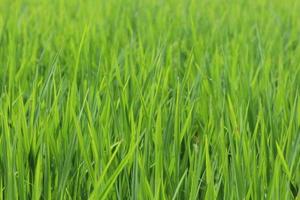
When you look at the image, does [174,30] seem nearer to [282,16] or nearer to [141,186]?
[282,16]

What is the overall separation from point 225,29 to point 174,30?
0.20 metres

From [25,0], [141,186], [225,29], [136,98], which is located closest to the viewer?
[141,186]

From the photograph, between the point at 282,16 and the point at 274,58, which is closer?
the point at 274,58

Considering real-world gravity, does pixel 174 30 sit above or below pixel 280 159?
below

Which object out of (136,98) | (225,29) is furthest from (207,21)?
(136,98)

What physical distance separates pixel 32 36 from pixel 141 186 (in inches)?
56.1

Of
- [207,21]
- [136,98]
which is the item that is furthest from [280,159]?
[207,21]

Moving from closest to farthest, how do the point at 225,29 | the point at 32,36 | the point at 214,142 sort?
the point at 214,142 < the point at 32,36 < the point at 225,29

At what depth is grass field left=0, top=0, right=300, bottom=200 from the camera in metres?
0.99

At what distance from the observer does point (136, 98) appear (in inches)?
54.6

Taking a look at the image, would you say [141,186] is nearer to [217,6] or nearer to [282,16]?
[282,16]

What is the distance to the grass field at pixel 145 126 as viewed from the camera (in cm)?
99

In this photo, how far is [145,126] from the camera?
1240 millimetres

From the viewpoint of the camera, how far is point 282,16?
298 centimetres
